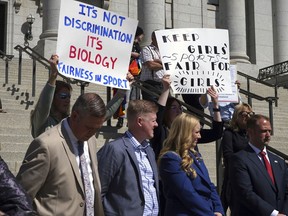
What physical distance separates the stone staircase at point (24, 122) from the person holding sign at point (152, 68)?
122cm

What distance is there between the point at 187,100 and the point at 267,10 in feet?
55.2

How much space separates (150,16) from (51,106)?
16312 mm

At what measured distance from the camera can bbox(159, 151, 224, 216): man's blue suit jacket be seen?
4.27m

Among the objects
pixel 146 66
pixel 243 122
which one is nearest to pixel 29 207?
pixel 243 122

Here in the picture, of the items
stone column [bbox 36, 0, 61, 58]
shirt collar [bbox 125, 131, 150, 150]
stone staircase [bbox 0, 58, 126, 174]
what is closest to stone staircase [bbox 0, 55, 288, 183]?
stone staircase [bbox 0, 58, 126, 174]

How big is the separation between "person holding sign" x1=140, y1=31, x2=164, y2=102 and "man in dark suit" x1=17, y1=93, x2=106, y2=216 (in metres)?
4.06

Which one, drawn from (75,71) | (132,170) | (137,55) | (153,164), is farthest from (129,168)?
(137,55)

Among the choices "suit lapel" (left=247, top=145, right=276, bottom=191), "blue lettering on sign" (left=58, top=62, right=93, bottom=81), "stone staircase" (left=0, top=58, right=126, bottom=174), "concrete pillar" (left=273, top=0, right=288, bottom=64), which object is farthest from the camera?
"concrete pillar" (left=273, top=0, right=288, bottom=64)

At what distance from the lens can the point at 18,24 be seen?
21266 millimetres

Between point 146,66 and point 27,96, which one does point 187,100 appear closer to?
point 146,66

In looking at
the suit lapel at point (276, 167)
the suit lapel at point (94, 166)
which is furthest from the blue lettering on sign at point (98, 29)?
the suit lapel at point (94, 166)

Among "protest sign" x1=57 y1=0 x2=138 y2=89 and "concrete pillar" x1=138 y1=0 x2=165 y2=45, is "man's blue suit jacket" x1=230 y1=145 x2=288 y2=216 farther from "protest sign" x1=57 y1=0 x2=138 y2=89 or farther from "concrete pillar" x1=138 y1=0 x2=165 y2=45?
"concrete pillar" x1=138 y1=0 x2=165 y2=45

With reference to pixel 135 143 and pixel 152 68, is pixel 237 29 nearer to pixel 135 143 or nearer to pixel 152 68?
pixel 152 68

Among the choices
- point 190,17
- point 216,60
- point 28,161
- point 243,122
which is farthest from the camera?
point 190,17
